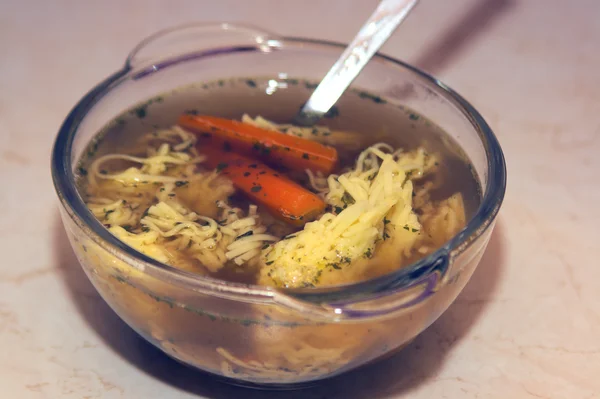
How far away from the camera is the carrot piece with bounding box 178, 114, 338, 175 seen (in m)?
1.01

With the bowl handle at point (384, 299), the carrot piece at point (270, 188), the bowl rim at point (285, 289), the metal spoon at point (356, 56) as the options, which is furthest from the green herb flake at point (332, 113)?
the bowl handle at point (384, 299)

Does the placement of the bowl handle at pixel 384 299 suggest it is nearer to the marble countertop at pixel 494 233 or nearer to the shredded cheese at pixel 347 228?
the shredded cheese at pixel 347 228

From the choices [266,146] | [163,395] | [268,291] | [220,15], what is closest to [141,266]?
[268,291]

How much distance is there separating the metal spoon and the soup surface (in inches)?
1.2

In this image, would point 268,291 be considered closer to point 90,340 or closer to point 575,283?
point 90,340

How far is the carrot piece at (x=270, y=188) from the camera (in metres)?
0.90

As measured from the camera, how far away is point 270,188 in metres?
0.93

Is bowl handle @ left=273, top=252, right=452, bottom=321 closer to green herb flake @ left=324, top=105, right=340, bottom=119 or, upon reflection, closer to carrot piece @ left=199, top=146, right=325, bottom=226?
carrot piece @ left=199, top=146, right=325, bottom=226

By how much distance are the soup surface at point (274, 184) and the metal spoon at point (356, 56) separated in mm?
31

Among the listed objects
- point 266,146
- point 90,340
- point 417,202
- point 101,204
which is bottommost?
point 90,340

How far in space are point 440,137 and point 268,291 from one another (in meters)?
0.50

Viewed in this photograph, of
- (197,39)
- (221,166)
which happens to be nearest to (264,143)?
(221,166)

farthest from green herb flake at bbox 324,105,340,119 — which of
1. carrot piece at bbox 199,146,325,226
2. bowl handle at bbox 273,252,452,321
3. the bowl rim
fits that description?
Answer: bowl handle at bbox 273,252,452,321

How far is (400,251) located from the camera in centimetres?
82
